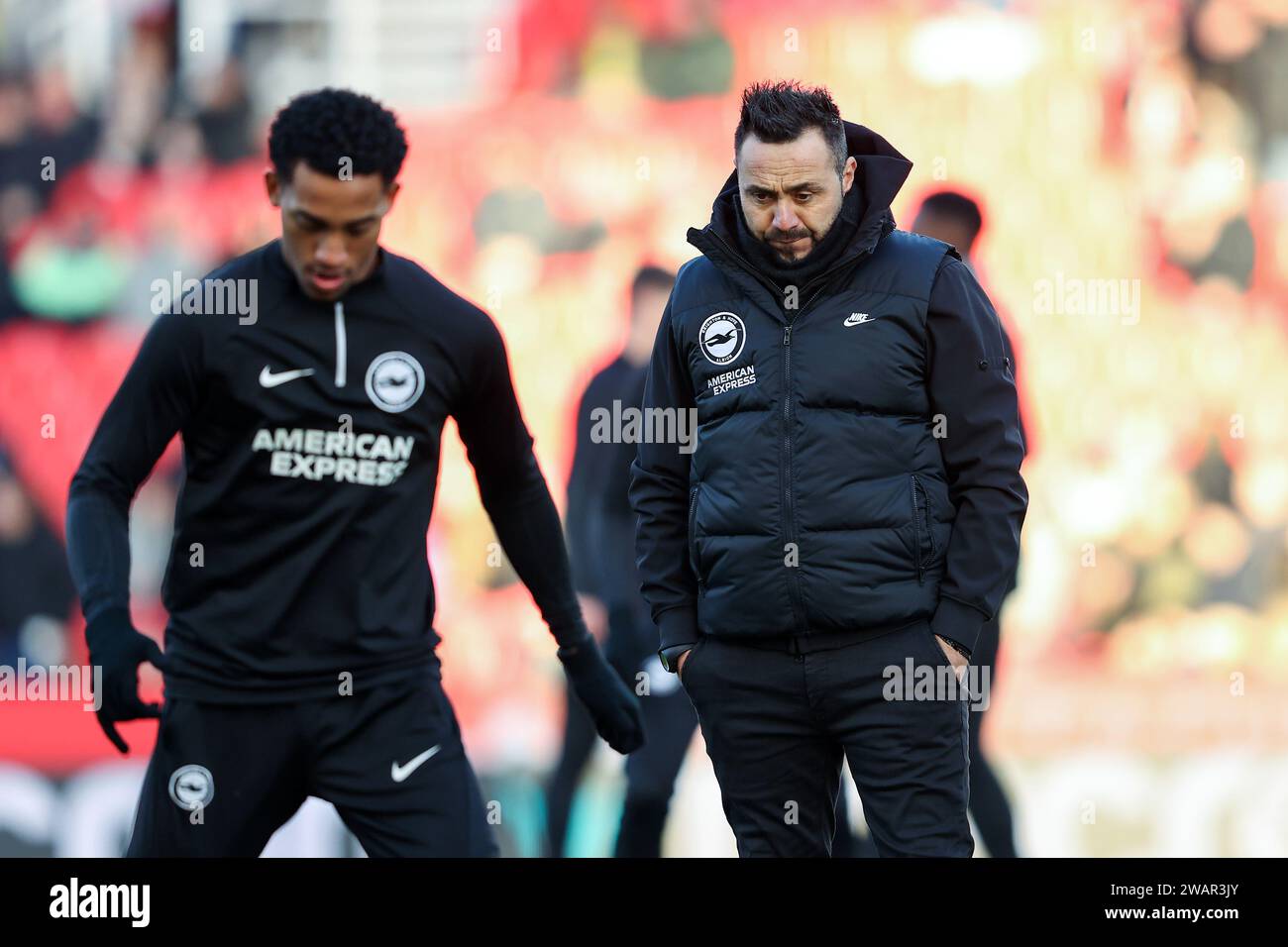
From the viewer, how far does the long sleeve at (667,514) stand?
3547mm

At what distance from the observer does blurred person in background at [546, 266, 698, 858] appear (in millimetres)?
5250

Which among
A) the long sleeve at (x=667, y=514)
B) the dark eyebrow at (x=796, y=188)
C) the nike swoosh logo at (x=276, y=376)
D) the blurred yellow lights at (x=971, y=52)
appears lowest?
the long sleeve at (x=667, y=514)

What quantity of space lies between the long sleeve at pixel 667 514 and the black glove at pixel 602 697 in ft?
0.74

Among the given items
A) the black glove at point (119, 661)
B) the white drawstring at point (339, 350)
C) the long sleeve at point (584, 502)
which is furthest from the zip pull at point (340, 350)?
the long sleeve at point (584, 502)

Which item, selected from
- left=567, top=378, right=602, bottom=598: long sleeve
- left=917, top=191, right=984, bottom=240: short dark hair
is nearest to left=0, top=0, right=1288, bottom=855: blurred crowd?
left=567, top=378, right=602, bottom=598: long sleeve

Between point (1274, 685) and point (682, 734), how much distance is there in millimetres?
2517

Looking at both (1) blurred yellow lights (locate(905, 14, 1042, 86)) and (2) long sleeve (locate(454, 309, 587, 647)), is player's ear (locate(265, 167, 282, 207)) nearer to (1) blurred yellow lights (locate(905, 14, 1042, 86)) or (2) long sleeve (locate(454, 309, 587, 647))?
(2) long sleeve (locate(454, 309, 587, 647))

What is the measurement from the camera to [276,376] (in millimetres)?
3295

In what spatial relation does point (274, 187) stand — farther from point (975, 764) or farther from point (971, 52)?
point (971, 52)

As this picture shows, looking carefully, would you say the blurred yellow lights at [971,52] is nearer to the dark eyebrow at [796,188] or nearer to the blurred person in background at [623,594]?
the blurred person in background at [623,594]

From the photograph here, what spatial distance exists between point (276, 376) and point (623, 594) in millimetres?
2436

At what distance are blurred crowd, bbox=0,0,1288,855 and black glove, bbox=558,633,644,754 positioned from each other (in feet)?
9.59

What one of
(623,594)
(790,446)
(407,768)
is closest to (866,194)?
(790,446)
